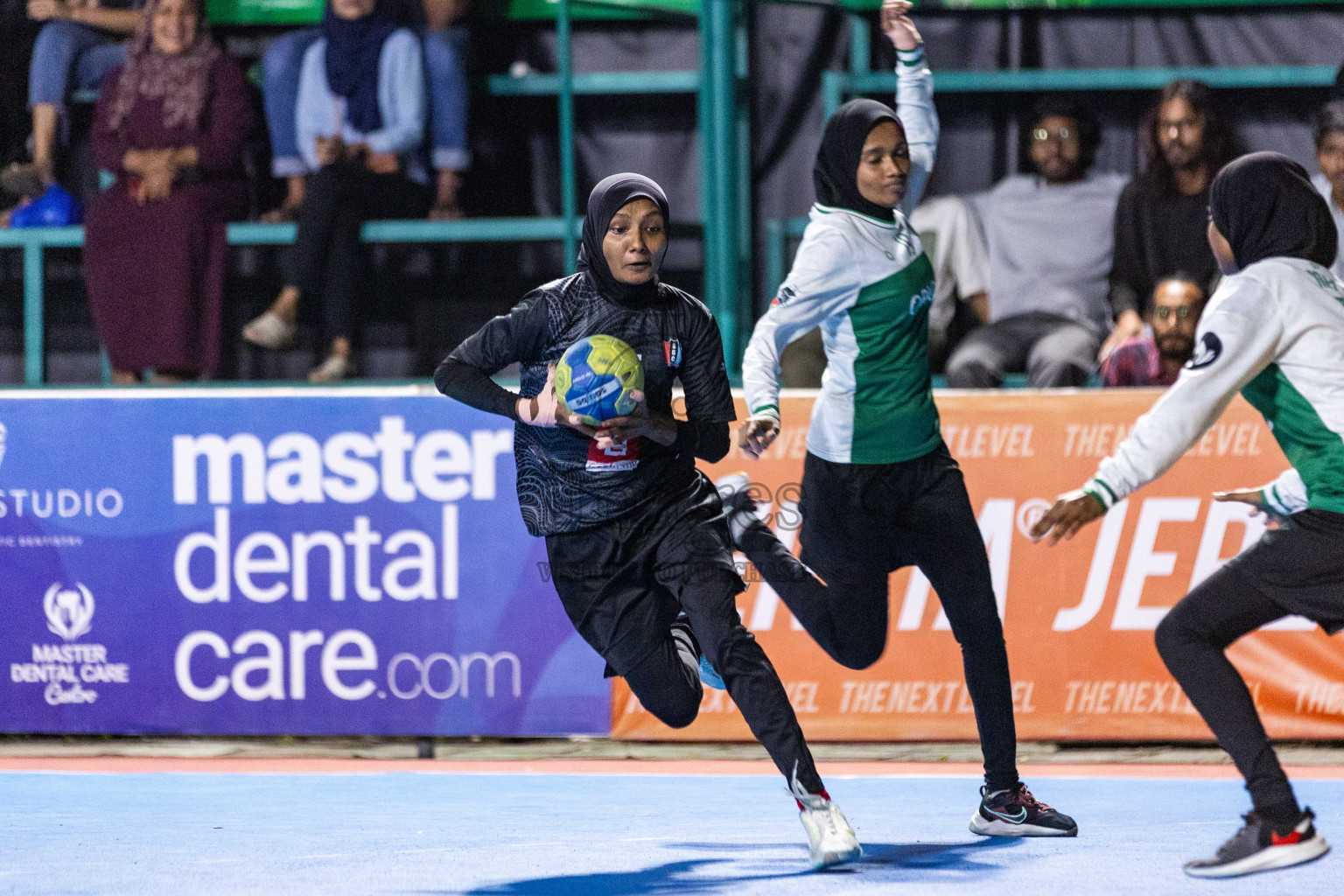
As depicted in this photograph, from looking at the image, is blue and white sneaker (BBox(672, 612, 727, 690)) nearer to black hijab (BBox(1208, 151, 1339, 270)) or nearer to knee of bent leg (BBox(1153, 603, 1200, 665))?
knee of bent leg (BBox(1153, 603, 1200, 665))

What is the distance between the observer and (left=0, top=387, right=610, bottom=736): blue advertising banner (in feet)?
24.4

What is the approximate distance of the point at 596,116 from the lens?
1019cm

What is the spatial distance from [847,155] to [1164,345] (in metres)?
3.33

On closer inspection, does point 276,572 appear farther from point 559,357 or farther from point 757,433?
point 757,433

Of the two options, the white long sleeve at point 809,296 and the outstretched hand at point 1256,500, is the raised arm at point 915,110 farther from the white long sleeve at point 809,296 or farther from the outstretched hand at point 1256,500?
the outstretched hand at point 1256,500

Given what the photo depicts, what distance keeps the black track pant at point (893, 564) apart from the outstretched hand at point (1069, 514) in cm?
105

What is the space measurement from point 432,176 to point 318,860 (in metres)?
5.38

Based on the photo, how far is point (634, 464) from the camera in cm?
498

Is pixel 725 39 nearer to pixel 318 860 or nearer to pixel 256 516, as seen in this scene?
pixel 256 516

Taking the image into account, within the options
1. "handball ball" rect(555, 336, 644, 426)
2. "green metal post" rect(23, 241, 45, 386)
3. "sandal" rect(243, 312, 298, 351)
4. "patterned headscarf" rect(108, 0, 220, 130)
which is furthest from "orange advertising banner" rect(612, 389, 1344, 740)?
"green metal post" rect(23, 241, 45, 386)

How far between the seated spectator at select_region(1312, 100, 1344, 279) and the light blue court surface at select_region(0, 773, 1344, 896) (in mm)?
3113

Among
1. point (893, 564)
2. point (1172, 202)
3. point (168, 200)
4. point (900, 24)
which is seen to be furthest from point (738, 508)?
point (168, 200)

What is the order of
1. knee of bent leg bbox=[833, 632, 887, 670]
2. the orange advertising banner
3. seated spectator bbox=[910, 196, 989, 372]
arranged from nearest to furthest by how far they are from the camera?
knee of bent leg bbox=[833, 632, 887, 670], the orange advertising banner, seated spectator bbox=[910, 196, 989, 372]

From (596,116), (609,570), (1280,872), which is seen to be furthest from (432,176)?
(1280,872)
